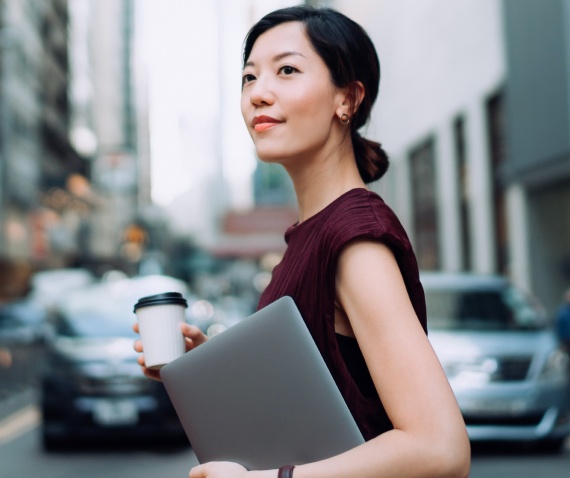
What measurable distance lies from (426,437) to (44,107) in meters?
55.5

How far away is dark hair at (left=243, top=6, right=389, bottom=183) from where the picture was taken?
174 centimetres

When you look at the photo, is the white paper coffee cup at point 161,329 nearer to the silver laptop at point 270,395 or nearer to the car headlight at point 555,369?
the silver laptop at point 270,395

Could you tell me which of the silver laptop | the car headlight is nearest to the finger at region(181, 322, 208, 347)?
the silver laptop

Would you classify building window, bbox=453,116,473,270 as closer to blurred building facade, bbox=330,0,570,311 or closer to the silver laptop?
blurred building facade, bbox=330,0,570,311

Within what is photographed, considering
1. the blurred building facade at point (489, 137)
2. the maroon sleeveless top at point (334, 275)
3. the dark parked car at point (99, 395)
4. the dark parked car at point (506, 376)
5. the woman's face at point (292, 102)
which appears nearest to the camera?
the maroon sleeveless top at point (334, 275)

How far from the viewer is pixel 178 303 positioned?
1.93m

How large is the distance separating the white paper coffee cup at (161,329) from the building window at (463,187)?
25177mm

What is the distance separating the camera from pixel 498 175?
23562 mm

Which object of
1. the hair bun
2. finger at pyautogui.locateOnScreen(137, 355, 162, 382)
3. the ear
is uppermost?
A: the ear

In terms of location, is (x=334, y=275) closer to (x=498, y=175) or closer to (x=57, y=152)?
(x=498, y=175)

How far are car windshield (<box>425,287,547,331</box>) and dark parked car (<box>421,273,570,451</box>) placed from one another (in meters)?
0.01

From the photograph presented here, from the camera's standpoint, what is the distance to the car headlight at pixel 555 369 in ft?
30.1

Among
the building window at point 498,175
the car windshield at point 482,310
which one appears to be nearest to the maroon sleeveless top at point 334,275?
the car windshield at point 482,310

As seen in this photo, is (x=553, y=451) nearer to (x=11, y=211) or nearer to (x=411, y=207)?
(x=411, y=207)
